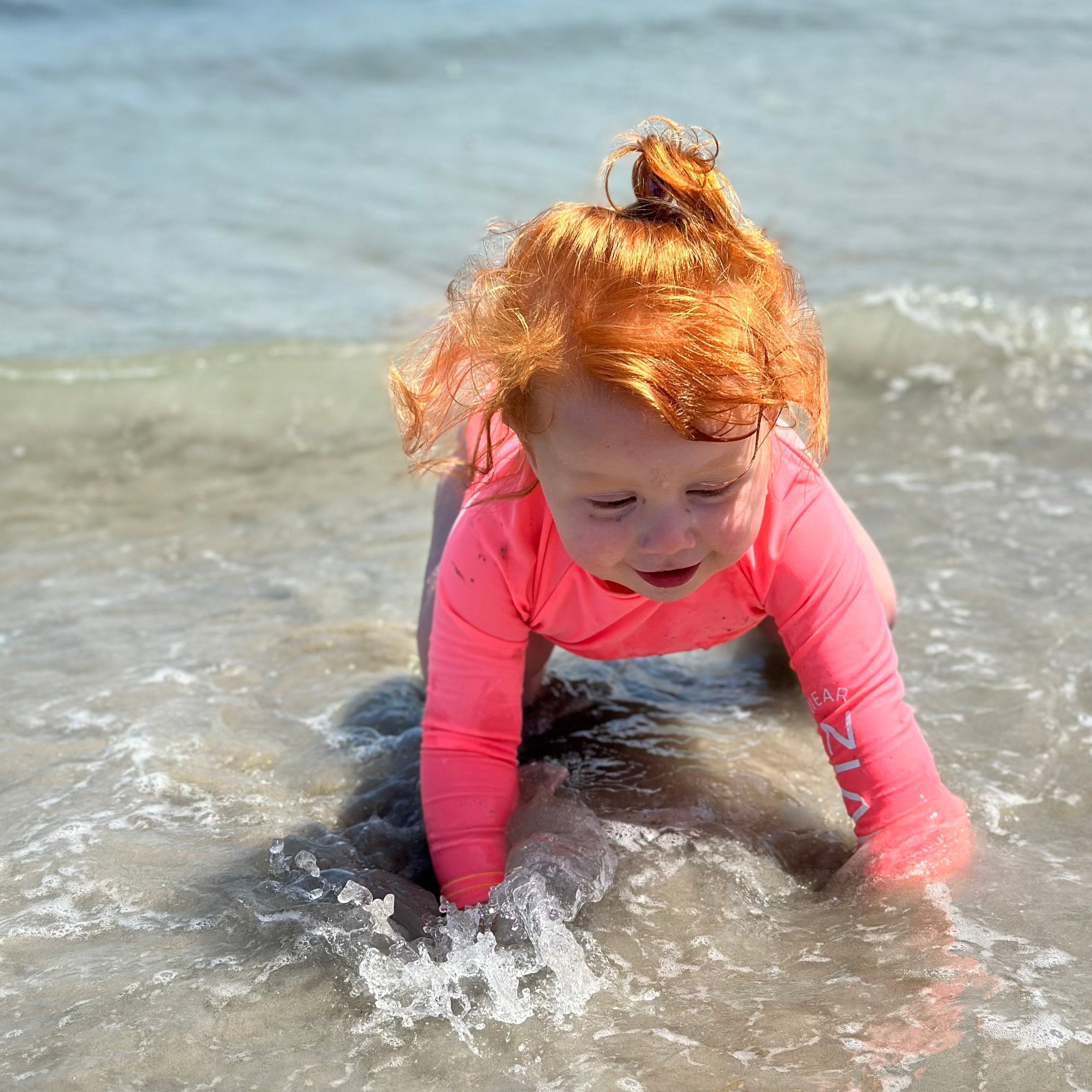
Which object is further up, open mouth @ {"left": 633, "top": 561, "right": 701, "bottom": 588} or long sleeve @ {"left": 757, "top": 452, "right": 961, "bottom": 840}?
open mouth @ {"left": 633, "top": 561, "right": 701, "bottom": 588}

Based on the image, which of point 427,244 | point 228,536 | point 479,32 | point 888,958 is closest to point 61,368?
point 228,536

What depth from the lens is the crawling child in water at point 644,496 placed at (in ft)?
7.11

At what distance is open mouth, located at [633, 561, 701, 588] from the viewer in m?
2.35

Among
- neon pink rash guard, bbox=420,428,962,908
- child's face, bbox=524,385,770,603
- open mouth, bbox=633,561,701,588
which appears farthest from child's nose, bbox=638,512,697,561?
neon pink rash guard, bbox=420,428,962,908

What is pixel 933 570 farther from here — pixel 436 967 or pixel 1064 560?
pixel 436 967

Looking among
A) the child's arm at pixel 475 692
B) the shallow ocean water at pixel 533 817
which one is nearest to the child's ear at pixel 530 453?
the child's arm at pixel 475 692

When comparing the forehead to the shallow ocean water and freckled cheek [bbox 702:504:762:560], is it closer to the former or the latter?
freckled cheek [bbox 702:504:762:560]

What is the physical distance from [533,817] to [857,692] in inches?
28.1

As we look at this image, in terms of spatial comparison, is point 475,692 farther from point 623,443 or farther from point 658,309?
point 658,309

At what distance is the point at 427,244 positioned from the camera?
6984mm

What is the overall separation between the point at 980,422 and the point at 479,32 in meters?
8.43

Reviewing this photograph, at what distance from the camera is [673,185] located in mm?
2264

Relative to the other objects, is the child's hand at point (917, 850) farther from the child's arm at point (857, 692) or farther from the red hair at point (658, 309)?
the red hair at point (658, 309)

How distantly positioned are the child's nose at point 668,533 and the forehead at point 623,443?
8 centimetres
